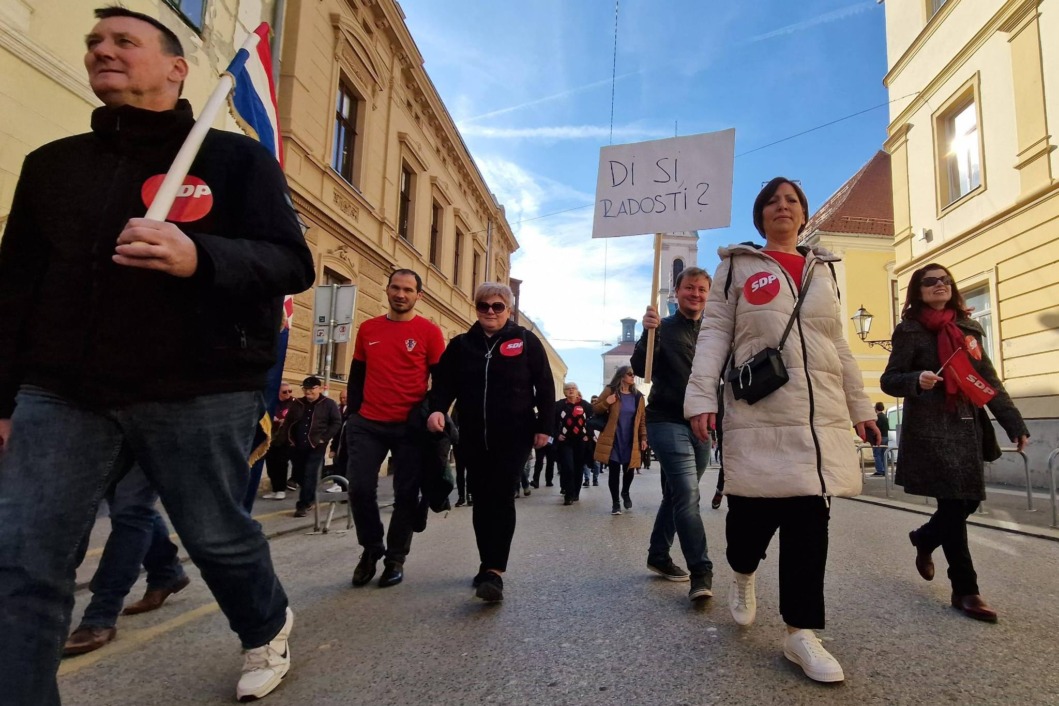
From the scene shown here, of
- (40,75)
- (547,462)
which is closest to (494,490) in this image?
(40,75)

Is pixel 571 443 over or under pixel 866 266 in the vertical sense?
under

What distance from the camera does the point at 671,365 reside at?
385 cm

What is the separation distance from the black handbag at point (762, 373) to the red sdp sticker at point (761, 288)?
4.3 inches

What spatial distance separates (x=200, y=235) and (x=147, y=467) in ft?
2.15

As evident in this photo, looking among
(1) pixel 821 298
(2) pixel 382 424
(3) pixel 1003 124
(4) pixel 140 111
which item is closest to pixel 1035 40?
(3) pixel 1003 124

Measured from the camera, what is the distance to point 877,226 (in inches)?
1088

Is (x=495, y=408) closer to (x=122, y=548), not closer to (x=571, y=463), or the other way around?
(x=122, y=548)

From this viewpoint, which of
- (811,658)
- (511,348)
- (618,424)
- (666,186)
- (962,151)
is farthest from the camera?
(962,151)

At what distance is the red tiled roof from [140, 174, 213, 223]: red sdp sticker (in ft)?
89.5

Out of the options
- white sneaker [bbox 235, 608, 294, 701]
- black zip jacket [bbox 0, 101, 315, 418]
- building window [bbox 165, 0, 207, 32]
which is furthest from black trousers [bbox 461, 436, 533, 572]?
building window [bbox 165, 0, 207, 32]

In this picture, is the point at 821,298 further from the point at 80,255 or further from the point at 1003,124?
the point at 1003,124

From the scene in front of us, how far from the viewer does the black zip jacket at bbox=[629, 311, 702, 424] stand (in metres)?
3.77

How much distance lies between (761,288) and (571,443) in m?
7.51

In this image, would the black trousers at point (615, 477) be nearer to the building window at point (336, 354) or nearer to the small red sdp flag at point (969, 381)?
the small red sdp flag at point (969, 381)
